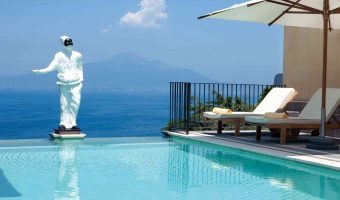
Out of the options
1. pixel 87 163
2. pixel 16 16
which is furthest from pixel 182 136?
pixel 16 16

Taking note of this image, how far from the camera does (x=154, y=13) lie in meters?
94.4

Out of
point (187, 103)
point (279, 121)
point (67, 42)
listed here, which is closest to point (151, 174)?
point (279, 121)

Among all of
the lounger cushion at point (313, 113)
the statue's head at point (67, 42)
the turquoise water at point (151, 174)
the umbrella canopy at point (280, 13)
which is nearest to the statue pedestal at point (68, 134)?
the turquoise water at point (151, 174)

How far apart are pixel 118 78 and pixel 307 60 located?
5712 inches

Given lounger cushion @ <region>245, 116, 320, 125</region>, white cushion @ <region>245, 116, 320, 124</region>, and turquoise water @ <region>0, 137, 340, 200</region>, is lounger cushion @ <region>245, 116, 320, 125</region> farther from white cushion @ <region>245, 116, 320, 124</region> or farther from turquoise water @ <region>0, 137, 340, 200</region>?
turquoise water @ <region>0, 137, 340, 200</region>

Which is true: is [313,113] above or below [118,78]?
below

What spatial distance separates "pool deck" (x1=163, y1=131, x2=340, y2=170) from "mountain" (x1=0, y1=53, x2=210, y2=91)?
113 meters

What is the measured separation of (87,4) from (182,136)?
81896 mm

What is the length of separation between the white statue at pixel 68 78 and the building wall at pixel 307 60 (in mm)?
4539

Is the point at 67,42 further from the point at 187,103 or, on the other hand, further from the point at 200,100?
the point at 200,100

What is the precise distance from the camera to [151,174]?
644 centimetres

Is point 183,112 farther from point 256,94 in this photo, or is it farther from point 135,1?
point 135,1

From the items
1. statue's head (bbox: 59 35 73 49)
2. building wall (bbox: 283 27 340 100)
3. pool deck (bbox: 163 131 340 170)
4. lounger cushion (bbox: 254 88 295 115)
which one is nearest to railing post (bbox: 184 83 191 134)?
pool deck (bbox: 163 131 340 170)

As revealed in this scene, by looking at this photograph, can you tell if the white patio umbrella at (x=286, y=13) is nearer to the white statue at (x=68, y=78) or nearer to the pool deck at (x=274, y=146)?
the pool deck at (x=274, y=146)
